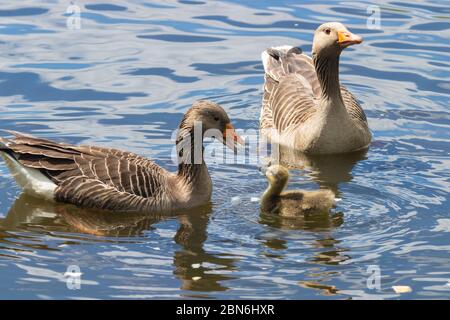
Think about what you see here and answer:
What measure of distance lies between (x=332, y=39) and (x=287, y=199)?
3386 mm

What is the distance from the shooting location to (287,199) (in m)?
12.7

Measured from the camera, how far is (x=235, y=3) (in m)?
20.9

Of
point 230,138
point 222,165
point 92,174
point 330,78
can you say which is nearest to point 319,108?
point 330,78

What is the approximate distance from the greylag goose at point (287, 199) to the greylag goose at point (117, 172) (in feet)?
2.62

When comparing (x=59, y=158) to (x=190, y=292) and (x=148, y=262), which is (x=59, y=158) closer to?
(x=148, y=262)

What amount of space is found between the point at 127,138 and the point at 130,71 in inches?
107

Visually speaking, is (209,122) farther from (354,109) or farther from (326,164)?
(354,109)

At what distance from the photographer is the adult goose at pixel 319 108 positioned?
15477 mm

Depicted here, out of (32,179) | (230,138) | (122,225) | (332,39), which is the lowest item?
(122,225)

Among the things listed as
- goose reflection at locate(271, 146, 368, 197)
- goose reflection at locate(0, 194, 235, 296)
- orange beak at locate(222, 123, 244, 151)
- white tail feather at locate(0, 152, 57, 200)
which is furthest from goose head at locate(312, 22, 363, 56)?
white tail feather at locate(0, 152, 57, 200)

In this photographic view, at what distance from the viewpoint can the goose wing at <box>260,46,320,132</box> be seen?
53.2 ft

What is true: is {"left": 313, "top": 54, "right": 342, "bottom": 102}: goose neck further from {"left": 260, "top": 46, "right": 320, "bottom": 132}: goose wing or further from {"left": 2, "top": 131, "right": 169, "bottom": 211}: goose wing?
{"left": 2, "top": 131, "right": 169, "bottom": 211}: goose wing

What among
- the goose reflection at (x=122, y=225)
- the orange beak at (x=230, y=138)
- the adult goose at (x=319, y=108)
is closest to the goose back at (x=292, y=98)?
the adult goose at (x=319, y=108)

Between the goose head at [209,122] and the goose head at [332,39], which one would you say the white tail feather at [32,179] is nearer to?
the goose head at [209,122]
